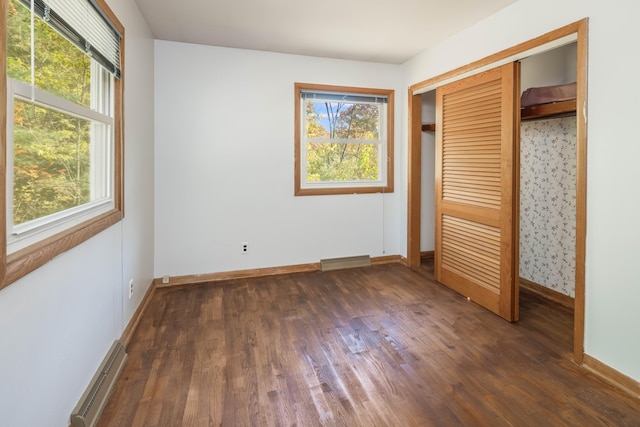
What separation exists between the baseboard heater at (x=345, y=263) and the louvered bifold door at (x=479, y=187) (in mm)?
899

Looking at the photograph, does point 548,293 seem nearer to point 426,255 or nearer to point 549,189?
point 549,189

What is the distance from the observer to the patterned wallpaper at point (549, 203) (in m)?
3.03

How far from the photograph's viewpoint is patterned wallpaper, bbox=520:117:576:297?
3029mm

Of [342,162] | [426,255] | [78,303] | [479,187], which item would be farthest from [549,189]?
[78,303]

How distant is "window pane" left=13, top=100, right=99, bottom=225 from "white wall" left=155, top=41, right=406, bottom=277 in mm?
1598

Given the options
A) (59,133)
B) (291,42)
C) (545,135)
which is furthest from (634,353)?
(291,42)

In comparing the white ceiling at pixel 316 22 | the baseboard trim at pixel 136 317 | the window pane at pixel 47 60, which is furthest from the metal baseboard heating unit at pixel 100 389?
the white ceiling at pixel 316 22

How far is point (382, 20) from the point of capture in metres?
2.97

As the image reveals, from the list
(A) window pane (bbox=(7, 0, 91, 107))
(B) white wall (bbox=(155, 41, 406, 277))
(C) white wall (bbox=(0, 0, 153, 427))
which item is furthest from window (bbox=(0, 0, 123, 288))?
(B) white wall (bbox=(155, 41, 406, 277))

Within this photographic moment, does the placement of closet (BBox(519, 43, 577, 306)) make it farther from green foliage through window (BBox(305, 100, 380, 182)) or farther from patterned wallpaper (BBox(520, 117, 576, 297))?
green foliage through window (BBox(305, 100, 380, 182))

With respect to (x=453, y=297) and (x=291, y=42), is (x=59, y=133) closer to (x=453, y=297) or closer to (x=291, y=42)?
(x=291, y=42)

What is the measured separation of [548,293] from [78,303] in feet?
12.1

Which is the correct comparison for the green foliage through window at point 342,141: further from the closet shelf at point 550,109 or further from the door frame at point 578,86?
the closet shelf at point 550,109

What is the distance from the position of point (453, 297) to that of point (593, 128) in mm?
1812
